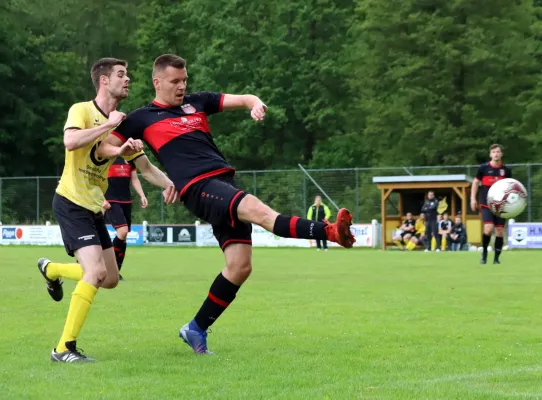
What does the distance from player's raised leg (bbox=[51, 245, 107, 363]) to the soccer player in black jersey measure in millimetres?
737

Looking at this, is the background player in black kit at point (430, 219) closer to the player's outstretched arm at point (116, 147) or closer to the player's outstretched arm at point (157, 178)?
the player's outstretched arm at point (157, 178)

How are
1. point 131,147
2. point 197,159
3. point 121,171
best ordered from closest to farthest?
1. point 131,147
2. point 197,159
3. point 121,171

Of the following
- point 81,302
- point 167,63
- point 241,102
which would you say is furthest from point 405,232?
point 81,302

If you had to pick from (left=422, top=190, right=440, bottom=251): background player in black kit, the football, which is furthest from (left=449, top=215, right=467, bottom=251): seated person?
the football

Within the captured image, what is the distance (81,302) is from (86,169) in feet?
3.69

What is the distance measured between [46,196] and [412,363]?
41.2 meters

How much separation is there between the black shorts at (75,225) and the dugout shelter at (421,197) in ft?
93.7

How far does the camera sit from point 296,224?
741cm

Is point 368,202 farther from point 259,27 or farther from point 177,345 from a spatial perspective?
point 177,345

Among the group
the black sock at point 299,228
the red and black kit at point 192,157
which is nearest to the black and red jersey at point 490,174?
the red and black kit at point 192,157

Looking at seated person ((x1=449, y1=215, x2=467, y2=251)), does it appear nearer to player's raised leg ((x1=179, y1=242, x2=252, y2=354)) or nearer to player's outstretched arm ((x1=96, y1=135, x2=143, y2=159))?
player's raised leg ((x1=179, y1=242, x2=252, y2=354))

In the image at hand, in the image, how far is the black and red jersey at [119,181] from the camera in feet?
55.0

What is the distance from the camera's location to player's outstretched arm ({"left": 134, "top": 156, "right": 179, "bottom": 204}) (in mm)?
8086

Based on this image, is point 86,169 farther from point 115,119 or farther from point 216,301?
point 216,301
